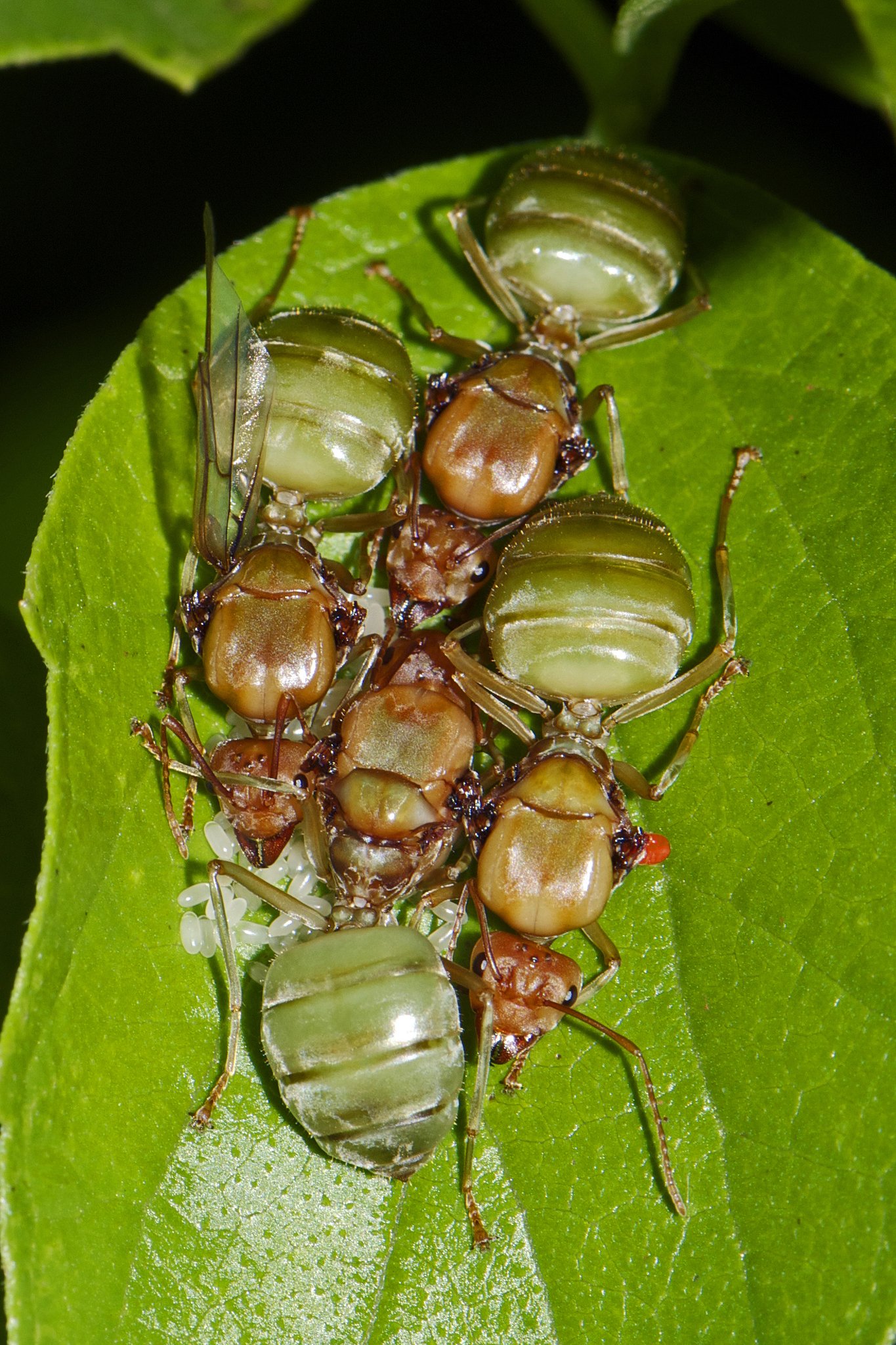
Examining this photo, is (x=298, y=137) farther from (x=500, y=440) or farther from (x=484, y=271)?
(x=500, y=440)

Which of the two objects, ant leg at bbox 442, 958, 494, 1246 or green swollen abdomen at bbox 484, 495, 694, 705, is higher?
green swollen abdomen at bbox 484, 495, 694, 705

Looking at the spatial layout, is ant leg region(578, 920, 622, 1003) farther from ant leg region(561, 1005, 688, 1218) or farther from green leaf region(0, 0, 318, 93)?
green leaf region(0, 0, 318, 93)

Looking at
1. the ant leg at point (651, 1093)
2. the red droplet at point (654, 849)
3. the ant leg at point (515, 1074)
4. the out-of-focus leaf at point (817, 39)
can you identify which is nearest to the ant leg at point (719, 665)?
the red droplet at point (654, 849)

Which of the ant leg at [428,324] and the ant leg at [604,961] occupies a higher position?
the ant leg at [428,324]

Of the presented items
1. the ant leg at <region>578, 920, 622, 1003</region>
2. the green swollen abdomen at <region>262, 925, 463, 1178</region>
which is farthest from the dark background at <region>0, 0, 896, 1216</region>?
the ant leg at <region>578, 920, 622, 1003</region>

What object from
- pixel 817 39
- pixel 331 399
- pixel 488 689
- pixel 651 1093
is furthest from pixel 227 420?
pixel 817 39

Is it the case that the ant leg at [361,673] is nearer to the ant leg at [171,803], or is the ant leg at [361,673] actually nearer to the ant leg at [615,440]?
the ant leg at [171,803]
